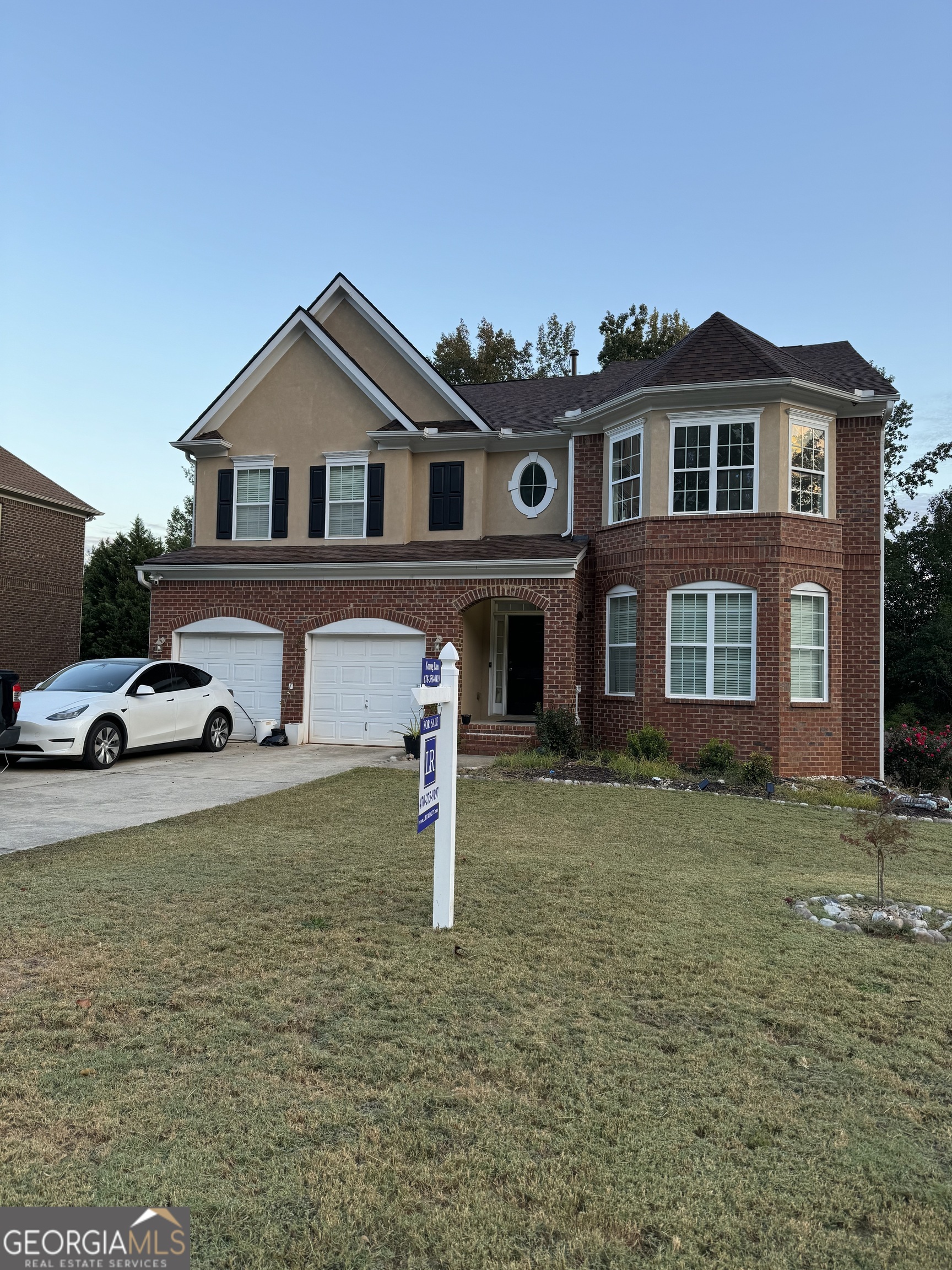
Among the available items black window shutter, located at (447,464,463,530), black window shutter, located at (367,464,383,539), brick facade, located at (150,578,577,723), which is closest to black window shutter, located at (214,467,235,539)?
brick facade, located at (150,578,577,723)

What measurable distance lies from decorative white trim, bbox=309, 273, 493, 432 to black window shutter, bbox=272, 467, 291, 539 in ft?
10.9

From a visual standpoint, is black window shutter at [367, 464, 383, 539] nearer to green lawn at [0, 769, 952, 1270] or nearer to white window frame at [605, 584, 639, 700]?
white window frame at [605, 584, 639, 700]

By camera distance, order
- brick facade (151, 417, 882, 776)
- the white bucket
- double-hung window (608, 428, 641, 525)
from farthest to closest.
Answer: the white bucket < double-hung window (608, 428, 641, 525) < brick facade (151, 417, 882, 776)

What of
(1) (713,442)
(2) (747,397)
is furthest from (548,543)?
(2) (747,397)

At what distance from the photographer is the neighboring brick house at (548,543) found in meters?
14.6

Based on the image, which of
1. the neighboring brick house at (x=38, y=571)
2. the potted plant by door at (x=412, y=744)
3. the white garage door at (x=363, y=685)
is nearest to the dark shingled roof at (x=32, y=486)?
the neighboring brick house at (x=38, y=571)

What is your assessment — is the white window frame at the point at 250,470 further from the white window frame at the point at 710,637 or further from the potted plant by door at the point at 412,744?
the white window frame at the point at 710,637

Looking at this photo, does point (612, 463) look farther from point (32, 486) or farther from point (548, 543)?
point (32, 486)

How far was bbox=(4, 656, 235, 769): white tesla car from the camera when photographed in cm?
1186

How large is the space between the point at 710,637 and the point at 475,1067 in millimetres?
12236

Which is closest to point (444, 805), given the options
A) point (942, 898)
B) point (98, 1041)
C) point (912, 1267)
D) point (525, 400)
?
point (98, 1041)

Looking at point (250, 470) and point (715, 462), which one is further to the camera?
point (250, 470)

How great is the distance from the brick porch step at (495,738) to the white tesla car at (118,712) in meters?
4.50

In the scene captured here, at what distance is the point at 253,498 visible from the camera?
18.6 m
